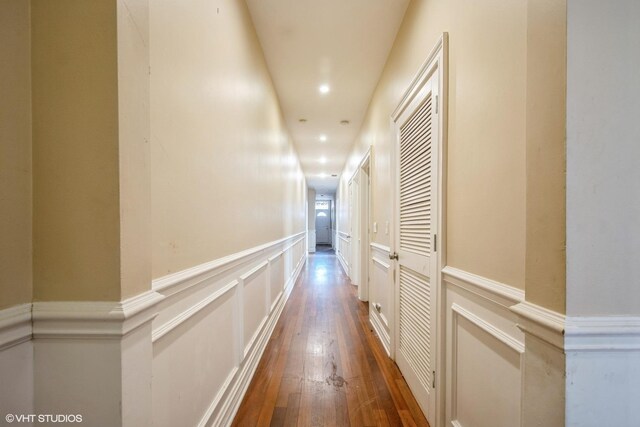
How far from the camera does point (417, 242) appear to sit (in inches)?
69.7

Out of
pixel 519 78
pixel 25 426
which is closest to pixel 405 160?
pixel 519 78

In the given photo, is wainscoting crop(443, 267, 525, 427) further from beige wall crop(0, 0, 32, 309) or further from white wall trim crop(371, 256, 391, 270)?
beige wall crop(0, 0, 32, 309)

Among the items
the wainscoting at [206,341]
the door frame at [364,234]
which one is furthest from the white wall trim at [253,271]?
the door frame at [364,234]

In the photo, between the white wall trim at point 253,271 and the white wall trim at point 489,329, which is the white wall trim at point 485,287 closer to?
the white wall trim at point 489,329

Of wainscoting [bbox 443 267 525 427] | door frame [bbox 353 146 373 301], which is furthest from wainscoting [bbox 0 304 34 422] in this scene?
door frame [bbox 353 146 373 301]

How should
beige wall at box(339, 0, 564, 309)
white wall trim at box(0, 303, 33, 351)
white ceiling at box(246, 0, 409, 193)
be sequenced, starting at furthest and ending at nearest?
white ceiling at box(246, 0, 409, 193)
beige wall at box(339, 0, 564, 309)
white wall trim at box(0, 303, 33, 351)

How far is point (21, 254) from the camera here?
626 millimetres

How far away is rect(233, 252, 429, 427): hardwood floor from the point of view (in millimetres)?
1617

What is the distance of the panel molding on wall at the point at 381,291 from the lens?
8.11ft

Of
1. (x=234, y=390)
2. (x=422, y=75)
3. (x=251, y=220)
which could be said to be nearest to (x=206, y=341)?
(x=234, y=390)

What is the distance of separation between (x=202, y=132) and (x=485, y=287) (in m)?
1.33

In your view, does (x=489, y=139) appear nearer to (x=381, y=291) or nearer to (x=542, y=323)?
(x=542, y=323)

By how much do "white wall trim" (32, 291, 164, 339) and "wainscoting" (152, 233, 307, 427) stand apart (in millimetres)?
200

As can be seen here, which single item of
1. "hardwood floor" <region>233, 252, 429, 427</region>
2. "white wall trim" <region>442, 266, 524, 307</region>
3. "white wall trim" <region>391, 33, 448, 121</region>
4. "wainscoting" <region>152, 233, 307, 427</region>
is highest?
"white wall trim" <region>391, 33, 448, 121</region>
